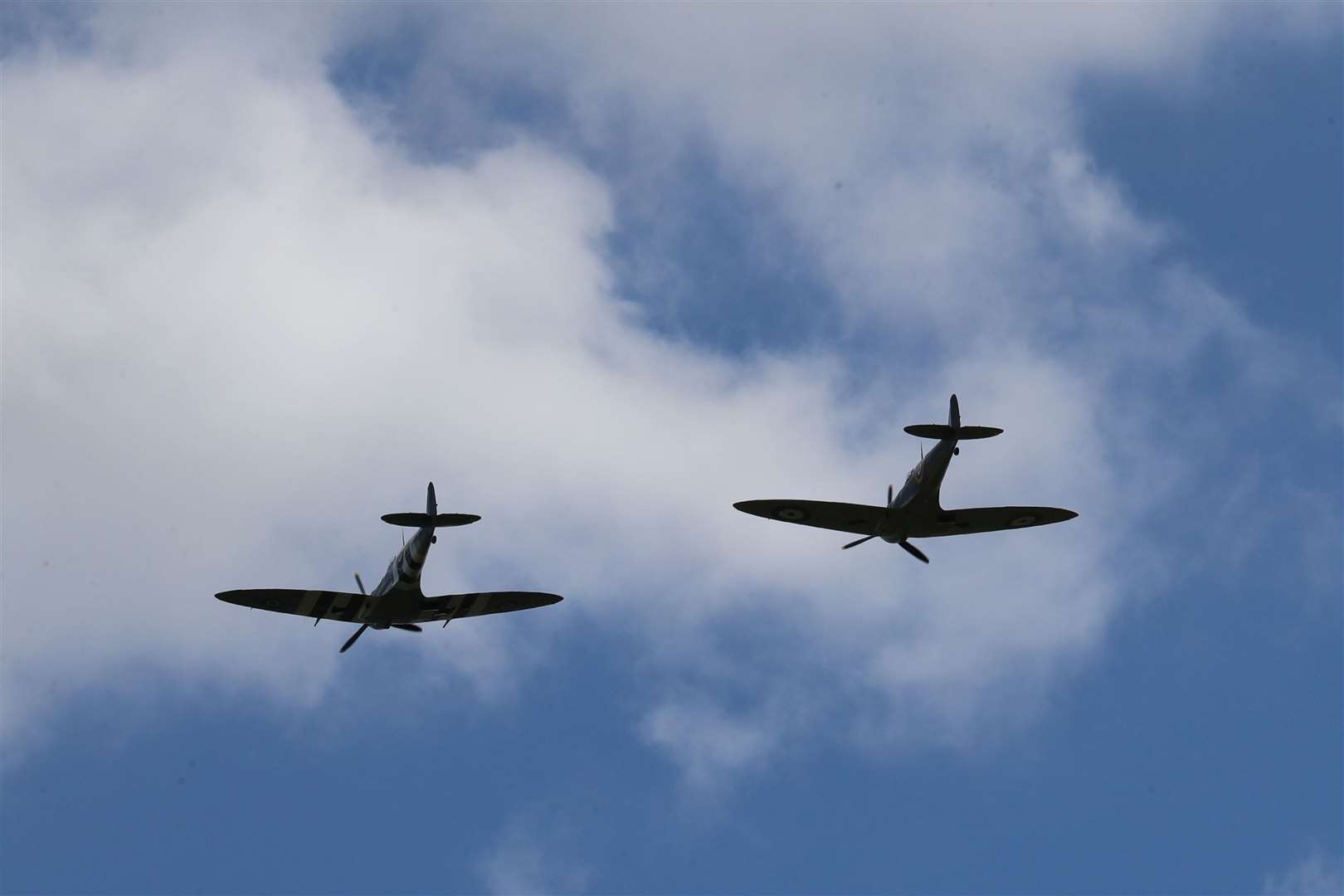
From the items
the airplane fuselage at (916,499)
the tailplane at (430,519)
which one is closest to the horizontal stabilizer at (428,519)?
the tailplane at (430,519)

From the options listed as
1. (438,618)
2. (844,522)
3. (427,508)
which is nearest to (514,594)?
(438,618)

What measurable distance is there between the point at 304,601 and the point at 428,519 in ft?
25.9

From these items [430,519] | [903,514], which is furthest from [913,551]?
[430,519]

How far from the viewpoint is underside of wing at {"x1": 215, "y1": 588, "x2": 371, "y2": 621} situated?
239 feet

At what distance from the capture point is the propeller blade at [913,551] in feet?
224

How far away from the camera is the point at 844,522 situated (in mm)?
70000

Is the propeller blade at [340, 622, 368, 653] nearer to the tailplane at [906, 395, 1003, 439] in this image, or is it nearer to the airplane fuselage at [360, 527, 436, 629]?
the airplane fuselage at [360, 527, 436, 629]

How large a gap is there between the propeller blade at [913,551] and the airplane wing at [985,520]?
587mm

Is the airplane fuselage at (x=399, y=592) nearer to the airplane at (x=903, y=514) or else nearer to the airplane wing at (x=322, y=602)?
the airplane wing at (x=322, y=602)

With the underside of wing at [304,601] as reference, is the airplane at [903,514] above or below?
above

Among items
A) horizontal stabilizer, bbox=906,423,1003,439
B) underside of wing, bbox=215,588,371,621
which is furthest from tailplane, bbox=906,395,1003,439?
underside of wing, bbox=215,588,371,621

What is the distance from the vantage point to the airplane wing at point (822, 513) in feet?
227

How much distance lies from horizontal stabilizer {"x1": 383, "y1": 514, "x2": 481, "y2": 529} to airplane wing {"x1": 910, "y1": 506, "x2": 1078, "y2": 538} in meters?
17.0

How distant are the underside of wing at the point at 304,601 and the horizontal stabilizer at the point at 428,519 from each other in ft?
18.4
